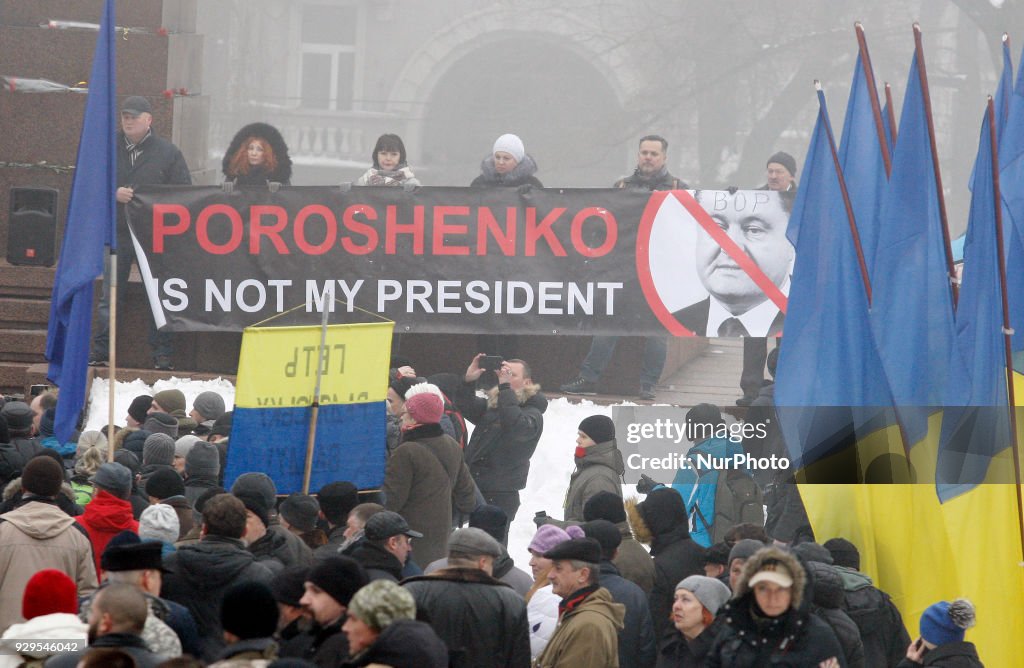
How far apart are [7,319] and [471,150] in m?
24.1

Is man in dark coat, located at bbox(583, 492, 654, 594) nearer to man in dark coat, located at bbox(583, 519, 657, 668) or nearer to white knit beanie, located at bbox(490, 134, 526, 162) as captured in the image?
man in dark coat, located at bbox(583, 519, 657, 668)

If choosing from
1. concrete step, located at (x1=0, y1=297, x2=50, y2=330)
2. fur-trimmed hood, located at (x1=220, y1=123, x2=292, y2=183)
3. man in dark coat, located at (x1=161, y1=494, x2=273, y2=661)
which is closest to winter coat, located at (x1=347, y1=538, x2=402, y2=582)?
man in dark coat, located at (x1=161, y1=494, x2=273, y2=661)

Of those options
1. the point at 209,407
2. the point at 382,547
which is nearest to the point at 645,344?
the point at 209,407

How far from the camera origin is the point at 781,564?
5.87 m

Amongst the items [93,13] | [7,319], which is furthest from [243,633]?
[93,13]

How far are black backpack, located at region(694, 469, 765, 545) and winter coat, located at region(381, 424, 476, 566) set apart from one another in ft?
4.35

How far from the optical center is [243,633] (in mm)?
5445

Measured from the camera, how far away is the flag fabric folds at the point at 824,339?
8422mm

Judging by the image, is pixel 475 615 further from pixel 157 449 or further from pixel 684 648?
pixel 157 449

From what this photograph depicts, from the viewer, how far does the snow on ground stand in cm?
1095

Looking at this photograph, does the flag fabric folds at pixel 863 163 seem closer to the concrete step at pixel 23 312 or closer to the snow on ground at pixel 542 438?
the snow on ground at pixel 542 438

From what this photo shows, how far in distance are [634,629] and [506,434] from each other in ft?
10.2

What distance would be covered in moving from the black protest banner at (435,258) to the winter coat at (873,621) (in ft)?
17.3

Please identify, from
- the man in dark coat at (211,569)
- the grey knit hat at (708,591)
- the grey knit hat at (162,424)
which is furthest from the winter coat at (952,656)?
the grey knit hat at (162,424)
